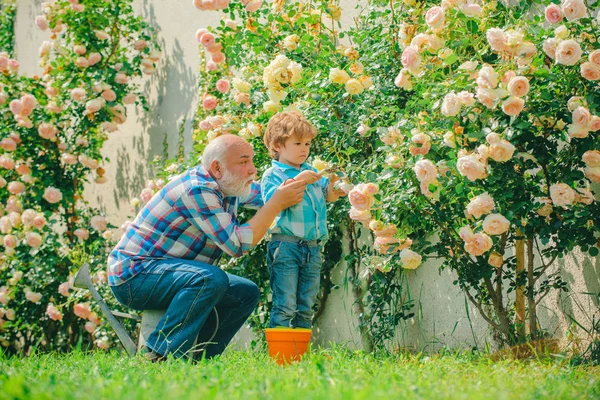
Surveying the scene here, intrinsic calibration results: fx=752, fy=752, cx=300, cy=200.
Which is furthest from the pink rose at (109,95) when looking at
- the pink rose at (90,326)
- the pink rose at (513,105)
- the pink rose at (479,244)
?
the pink rose at (513,105)

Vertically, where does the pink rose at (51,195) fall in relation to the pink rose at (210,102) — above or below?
below

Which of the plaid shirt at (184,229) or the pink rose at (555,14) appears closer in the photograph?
the pink rose at (555,14)

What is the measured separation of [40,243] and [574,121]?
3.93 metres

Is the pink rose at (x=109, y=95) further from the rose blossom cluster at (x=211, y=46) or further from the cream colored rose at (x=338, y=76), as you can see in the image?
the cream colored rose at (x=338, y=76)

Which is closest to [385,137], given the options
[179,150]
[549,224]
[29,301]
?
[549,224]

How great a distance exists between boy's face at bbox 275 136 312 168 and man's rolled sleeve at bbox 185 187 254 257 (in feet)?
1.67

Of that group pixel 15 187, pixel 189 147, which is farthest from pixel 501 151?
pixel 15 187

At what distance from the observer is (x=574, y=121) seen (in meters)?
2.62

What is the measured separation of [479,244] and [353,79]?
0.99m

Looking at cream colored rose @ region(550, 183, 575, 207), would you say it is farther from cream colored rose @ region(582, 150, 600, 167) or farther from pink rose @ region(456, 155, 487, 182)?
pink rose @ region(456, 155, 487, 182)

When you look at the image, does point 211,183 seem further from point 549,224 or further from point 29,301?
point 29,301

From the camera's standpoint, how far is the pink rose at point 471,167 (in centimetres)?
265

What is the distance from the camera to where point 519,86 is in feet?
8.46

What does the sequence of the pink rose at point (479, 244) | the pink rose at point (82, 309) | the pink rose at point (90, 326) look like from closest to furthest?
the pink rose at point (479, 244)
the pink rose at point (82, 309)
the pink rose at point (90, 326)
